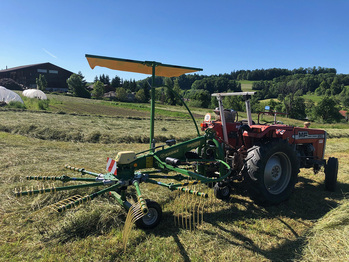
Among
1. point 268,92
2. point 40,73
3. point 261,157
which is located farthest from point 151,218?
point 40,73

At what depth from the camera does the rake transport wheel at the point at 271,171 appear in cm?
421

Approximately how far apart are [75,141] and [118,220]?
23.3 ft

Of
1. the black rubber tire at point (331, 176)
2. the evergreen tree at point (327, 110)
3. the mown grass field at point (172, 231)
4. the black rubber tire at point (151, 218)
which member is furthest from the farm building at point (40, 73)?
the black rubber tire at point (331, 176)

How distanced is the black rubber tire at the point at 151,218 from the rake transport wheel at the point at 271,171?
188 centimetres

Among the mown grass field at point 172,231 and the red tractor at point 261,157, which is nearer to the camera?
the mown grass field at point 172,231

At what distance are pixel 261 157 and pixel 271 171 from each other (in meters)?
0.74

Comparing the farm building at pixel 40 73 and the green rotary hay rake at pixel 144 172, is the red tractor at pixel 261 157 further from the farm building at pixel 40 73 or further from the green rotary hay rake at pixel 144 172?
the farm building at pixel 40 73

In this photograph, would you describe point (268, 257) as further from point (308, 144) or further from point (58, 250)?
point (308, 144)

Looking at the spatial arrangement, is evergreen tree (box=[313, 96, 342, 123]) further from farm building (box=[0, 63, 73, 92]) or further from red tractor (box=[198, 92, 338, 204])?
farm building (box=[0, 63, 73, 92])

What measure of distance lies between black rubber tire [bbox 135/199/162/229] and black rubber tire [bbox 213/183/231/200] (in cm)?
167

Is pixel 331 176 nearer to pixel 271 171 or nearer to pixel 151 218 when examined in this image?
pixel 271 171

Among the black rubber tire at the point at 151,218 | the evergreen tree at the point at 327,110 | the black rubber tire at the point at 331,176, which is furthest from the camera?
the evergreen tree at the point at 327,110

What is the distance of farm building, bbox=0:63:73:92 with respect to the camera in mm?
71938

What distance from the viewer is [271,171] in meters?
4.71
